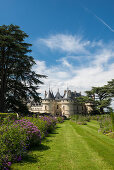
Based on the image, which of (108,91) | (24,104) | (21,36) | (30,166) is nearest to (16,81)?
(24,104)

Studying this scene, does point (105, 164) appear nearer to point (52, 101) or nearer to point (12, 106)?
point (12, 106)

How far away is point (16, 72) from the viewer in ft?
49.8

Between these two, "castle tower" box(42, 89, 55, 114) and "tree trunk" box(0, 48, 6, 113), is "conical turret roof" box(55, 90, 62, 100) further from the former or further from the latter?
"tree trunk" box(0, 48, 6, 113)

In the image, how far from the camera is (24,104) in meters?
15.4

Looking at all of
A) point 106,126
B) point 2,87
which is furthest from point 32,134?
point 2,87

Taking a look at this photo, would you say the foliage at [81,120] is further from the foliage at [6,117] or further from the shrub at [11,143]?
the shrub at [11,143]

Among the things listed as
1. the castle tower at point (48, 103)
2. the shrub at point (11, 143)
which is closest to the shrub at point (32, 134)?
the shrub at point (11, 143)

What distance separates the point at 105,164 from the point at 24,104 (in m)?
12.5

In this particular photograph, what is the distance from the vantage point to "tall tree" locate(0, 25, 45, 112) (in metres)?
14.9

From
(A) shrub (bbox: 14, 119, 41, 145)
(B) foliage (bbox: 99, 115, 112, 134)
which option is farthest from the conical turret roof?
(A) shrub (bbox: 14, 119, 41, 145)

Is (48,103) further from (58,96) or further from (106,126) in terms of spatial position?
(106,126)

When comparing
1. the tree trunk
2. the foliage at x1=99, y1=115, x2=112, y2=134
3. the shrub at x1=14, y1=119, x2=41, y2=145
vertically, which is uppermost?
the tree trunk

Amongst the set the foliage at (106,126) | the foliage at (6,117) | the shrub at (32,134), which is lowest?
the foliage at (106,126)

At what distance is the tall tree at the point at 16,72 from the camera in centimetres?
1495
